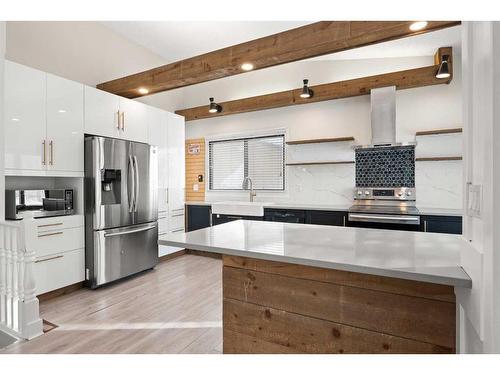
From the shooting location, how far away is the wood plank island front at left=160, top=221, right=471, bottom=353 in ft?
3.77

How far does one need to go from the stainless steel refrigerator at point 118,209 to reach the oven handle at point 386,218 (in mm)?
2678

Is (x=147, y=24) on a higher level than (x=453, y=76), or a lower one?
higher

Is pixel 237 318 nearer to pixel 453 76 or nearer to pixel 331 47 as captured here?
pixel 331 47

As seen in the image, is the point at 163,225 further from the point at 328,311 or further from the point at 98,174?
the point at 328,311

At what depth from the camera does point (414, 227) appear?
3.24 m

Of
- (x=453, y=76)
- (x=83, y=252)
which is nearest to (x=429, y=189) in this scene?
(x=453, y=76)

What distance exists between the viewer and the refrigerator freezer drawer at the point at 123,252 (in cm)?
329

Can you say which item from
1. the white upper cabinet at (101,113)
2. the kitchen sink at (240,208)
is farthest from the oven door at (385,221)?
the white upper cabinet at (101,113)

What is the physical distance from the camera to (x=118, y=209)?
3502mm

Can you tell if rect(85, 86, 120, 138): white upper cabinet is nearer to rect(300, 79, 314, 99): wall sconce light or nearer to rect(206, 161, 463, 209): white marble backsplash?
rect(206, 161, 463, 209): white marble backsplash

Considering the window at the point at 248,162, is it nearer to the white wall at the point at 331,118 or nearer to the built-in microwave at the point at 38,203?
the white wall at the point at 331,118

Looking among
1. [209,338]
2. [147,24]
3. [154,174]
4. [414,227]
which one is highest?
[147,24]

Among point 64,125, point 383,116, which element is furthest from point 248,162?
point 64,125
